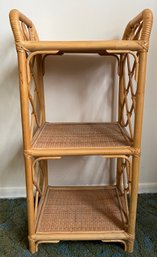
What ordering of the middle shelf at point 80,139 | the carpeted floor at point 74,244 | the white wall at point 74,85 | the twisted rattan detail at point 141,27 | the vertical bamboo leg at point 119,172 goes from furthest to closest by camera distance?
the vertical bamboo leg at point 119,172 → the white wall at point 74,85 → the carpeted floor at point 74,244 → the middle shelf at point 80,139 → the twisted rattan detail at point 141,27

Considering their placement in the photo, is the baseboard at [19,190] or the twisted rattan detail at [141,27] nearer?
the twisted rattan detail at [141,27]

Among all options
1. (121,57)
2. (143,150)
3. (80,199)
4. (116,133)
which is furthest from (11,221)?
(121,57)

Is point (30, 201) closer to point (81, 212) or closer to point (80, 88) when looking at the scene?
point (81, 212)

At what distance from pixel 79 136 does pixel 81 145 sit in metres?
0.10

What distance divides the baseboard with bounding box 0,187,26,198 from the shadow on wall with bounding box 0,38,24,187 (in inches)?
0.9

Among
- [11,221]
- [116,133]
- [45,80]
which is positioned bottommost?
[11,221]

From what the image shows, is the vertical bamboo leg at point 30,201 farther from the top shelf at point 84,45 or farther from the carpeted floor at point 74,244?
the top shelf at point 84,45

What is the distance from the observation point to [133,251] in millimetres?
972

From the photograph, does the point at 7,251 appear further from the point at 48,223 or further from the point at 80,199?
Result: the point at 80,199

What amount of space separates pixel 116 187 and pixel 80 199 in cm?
22

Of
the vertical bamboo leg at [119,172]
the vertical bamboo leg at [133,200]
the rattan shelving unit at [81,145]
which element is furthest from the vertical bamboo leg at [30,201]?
the vertical bamboo leg at [119,172]

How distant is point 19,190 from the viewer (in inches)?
52.2

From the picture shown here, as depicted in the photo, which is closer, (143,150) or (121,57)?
(121,57)

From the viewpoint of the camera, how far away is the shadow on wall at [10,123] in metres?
1.13
